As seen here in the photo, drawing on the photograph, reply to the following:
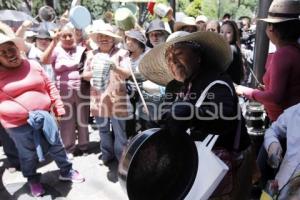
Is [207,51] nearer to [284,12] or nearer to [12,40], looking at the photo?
[284,12]

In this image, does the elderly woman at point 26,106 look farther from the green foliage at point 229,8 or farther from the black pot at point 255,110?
the green foliage at point 229,8

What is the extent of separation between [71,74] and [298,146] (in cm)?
312

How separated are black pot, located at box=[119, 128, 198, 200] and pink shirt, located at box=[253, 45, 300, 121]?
1077 millimetres

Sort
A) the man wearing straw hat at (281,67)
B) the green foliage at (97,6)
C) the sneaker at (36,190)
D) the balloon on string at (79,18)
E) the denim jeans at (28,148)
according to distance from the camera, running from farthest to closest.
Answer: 1. the green foliage at (97,6)
2. the balloon on string at (79,18)
3. the sneaker at (36,190)
4. the denim jeans at (28,148)
5. the man wearing straw hat at (281,67)

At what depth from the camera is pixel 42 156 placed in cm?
340

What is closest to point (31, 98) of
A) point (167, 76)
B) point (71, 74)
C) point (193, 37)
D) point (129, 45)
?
point (71, 74)

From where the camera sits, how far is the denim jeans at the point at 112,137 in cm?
412

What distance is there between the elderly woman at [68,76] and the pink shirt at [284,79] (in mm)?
2548

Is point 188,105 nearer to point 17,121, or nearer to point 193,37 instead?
point 193,37

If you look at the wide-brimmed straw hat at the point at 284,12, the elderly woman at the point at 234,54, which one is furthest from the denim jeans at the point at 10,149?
the wide-brimmed straw hat at the point at 284,12

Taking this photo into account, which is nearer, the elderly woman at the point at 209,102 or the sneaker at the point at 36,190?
the elderly woman at the point at 209,102

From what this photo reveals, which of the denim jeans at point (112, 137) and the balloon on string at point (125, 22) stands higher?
the balloon on string at point (125, 22)

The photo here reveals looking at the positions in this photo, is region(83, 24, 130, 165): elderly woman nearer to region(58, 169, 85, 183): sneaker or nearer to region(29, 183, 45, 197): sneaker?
region(58, 169, 85, 183): sneaker

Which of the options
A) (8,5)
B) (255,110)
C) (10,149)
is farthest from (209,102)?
(8,5)
